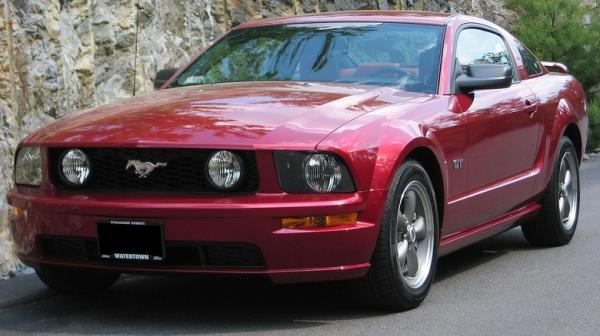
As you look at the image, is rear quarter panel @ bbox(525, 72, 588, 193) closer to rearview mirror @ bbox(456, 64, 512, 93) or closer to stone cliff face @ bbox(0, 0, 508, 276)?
rearview mirror @ bbox(456, 64, 512, 93)

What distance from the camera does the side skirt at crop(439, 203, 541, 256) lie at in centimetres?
596

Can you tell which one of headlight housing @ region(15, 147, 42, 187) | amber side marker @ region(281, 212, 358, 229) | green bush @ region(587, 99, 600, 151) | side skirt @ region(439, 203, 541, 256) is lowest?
green bush @ region(587, 99, 600, 151)

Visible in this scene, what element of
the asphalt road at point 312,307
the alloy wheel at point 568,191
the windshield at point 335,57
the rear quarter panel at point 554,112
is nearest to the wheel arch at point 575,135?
the rear quarter panel at point 554,112

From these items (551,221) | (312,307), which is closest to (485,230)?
(551,221)

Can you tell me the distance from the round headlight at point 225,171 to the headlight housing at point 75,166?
604 millimetres

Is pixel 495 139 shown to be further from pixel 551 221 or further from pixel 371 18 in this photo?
pixel 551 221

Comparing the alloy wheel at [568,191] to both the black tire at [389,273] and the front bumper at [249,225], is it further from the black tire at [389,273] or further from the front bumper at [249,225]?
the front bumper at [249,225]

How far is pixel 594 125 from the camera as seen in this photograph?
1598 centimetres

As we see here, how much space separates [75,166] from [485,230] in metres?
2.49

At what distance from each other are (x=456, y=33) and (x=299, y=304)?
1996 millimetres

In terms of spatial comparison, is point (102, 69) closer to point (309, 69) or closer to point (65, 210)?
point (309, 69)

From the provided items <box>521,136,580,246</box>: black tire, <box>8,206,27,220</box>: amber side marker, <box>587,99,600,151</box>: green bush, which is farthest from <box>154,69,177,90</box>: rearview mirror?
<box>587,99,600,151</box>: green bush

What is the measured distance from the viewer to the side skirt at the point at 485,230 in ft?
19.6

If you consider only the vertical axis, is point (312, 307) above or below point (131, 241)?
below
